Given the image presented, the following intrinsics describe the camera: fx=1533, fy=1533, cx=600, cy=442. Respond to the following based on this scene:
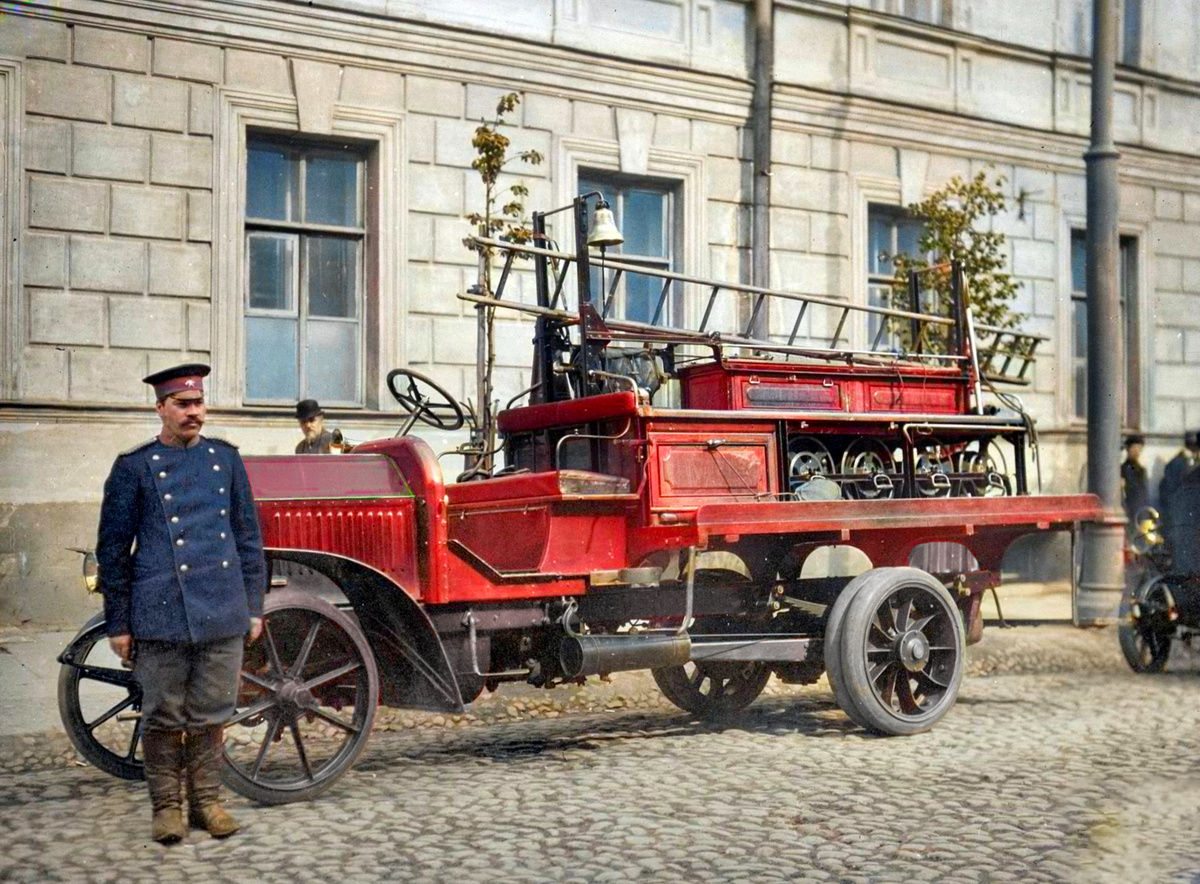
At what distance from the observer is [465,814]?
5.55m

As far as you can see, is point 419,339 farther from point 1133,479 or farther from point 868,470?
point 1133,479

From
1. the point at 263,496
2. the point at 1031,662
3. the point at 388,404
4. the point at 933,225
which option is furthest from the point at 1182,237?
the point at 263,496

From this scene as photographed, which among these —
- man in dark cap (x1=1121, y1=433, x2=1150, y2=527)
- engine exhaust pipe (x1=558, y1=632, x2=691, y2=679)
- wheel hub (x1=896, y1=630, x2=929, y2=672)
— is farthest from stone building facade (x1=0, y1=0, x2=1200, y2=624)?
wheel hub (x1=896, y1=630, x2=929, y2=672)

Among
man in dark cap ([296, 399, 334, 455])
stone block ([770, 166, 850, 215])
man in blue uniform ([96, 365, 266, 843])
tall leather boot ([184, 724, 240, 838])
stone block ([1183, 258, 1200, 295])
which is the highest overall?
stone block ([770, 166, 850, 215])

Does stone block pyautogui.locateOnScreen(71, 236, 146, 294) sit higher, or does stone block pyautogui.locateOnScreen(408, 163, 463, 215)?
stone block pyautogui.locateOnScreen(408, 163, 463, 215)

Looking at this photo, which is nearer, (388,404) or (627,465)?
(627,465)

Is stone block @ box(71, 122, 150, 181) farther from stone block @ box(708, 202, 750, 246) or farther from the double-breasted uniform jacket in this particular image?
the double-breasted uniform jacket

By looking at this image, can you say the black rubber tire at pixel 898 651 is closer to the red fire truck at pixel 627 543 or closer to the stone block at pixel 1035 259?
the red fire truck at pixel 627 543

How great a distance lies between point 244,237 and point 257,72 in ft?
4.09

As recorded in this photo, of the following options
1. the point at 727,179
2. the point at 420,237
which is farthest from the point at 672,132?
the point at 420,237

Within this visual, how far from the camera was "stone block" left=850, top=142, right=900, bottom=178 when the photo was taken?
584 inches

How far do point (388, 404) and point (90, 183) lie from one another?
9.19 ft

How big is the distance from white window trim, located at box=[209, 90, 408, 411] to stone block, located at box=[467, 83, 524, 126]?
2.18 feet

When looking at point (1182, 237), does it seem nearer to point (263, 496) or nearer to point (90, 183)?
point (90, 183)
